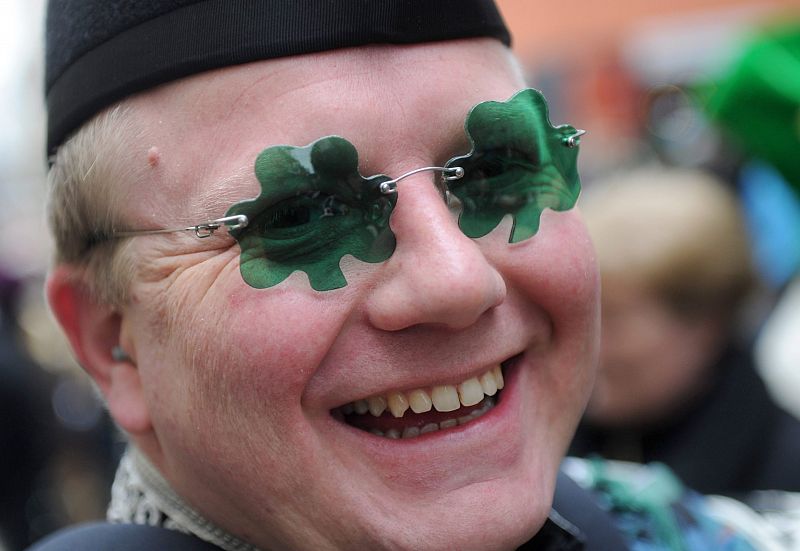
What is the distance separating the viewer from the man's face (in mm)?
1497

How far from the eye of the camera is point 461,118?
1602 millimetres

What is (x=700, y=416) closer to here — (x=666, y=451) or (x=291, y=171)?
(x=666, y=451)

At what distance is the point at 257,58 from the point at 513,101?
1.54ft

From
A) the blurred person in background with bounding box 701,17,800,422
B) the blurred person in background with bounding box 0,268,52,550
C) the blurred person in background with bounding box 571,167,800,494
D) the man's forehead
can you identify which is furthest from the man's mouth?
the blurred person in background with bounding box 0,268,52,550

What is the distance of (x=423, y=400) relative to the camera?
159 centimetres

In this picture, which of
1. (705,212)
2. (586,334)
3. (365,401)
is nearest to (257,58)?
(365,401)

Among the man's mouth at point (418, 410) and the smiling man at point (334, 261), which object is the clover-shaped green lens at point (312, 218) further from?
the man's mouth at point (418, 410)

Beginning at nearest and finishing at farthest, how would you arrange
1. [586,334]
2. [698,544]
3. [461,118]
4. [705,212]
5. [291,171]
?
[291,171], [461,118], [586,334], [698,544], [705,212]

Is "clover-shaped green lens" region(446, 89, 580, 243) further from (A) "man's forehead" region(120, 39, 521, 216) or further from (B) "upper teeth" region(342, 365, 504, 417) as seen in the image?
(B) "upper teeth" region(342, 365, 504, 417)

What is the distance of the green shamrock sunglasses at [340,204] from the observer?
58.9 inches

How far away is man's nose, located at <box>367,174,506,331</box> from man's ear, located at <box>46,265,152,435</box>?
0.54m

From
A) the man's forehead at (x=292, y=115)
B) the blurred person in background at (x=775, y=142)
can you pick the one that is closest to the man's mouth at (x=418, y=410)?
the man's forehead at (x=292, y=115)

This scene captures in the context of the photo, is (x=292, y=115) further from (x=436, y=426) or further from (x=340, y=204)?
(x=436, y=426)

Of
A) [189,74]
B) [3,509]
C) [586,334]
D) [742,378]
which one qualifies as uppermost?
[189,74]
